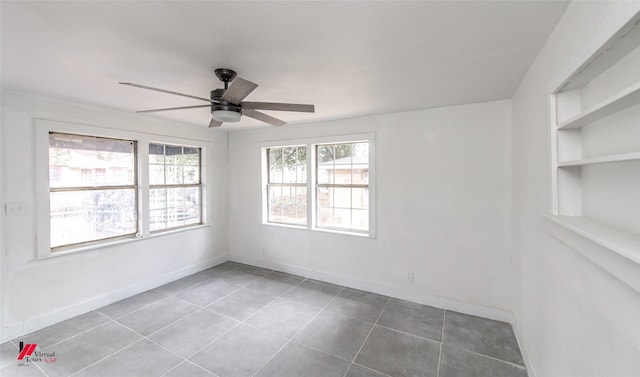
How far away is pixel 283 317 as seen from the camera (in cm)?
287

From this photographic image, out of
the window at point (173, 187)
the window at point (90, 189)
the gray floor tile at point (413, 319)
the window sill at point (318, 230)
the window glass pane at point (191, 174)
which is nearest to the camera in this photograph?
the gray floor tile at point (413, 319)

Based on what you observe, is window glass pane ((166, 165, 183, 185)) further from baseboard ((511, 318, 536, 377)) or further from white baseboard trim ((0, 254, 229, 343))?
baseboard ((511, 318, 536, 377))

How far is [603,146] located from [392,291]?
2.76 m

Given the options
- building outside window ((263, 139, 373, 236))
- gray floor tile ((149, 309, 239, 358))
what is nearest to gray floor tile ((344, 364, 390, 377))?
gray floor tile ((149, 309, 239, 358))

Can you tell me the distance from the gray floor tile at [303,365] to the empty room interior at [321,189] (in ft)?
0.07

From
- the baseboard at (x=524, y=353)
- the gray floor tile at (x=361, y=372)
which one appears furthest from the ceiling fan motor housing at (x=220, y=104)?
the baseboard at (x=524, y=353)

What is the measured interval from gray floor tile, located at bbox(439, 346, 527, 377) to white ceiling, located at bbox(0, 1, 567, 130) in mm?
2423

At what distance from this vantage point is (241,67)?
1930mm

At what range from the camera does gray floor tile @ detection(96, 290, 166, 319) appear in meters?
2.97

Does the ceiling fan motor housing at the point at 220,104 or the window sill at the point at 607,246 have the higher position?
the ceiling fan motor housing at the point at 220,104

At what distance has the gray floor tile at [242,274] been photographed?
12.8 feet

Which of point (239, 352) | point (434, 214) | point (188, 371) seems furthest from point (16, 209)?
point (434, 214)

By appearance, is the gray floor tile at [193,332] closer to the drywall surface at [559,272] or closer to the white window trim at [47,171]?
the white window trim at [47,171]

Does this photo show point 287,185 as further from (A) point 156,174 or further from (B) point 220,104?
(B) point 220,104
